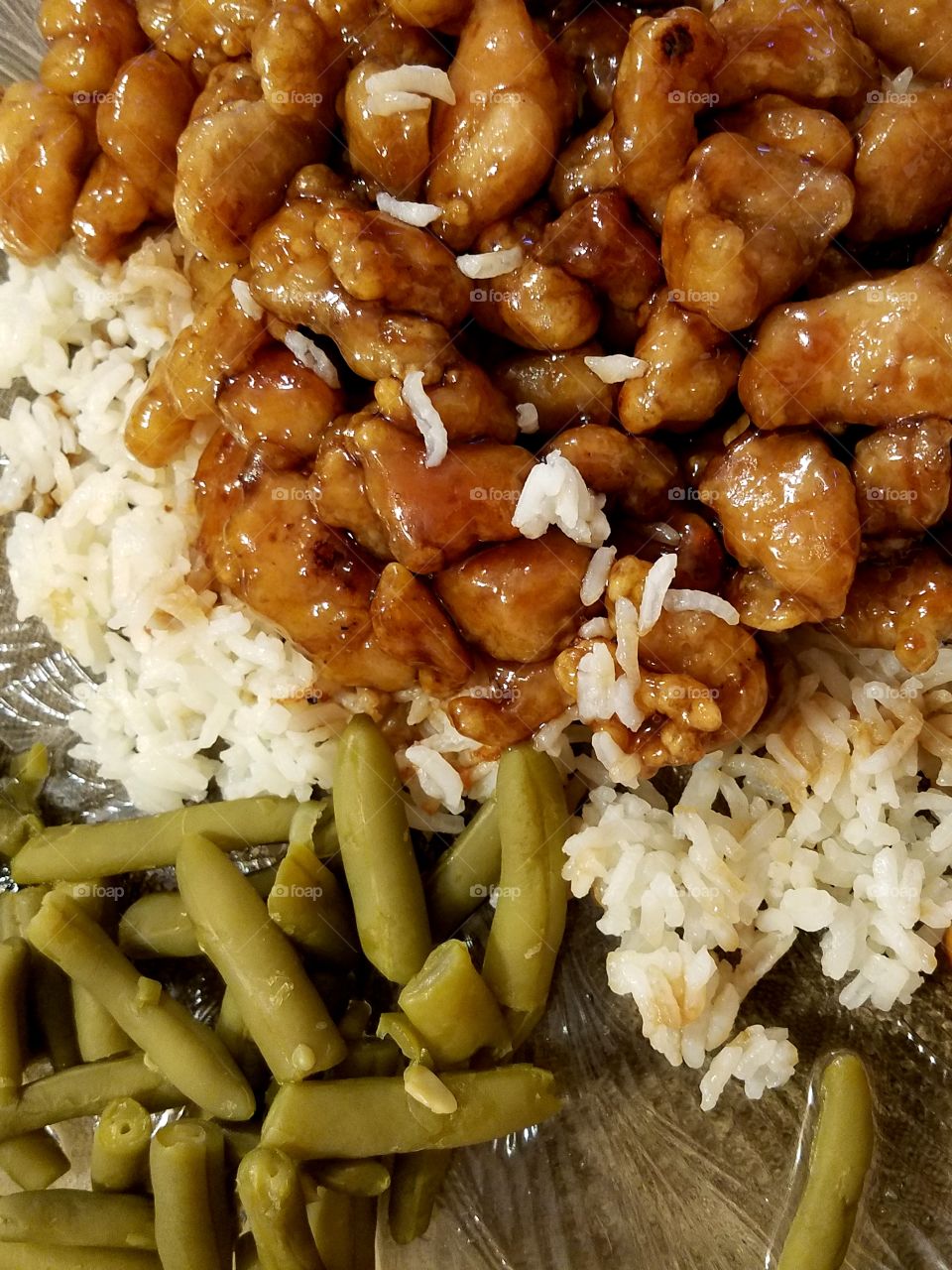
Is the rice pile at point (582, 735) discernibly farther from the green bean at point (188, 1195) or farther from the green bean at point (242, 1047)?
the green bean at point (188, 1195)

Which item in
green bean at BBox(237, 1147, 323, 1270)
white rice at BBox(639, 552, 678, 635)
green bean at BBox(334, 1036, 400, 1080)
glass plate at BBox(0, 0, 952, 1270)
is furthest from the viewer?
glass plate at BBox(0, 0, 952, 1270)

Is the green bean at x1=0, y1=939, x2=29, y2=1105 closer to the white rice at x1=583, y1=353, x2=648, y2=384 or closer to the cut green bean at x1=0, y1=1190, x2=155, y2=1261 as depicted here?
the cut green bean at x1=0, y1=1190, x2=155, y2=1261

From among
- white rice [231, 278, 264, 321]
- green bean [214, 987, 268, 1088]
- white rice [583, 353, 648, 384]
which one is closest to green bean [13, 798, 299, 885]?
green bean [214, 987, 268, 1088]

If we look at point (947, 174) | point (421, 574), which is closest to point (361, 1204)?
point (421, 574)

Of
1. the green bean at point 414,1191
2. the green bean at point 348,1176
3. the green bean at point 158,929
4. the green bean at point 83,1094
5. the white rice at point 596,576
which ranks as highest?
the white rice at point 596,576

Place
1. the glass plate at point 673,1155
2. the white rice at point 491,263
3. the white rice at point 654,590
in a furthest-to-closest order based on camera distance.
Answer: the glass plate at point 673,1155 < the white rice at point 491,263 < the white rice at point 654,590

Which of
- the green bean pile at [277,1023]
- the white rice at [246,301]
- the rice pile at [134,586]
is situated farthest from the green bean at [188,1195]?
the white rice at [246,301]

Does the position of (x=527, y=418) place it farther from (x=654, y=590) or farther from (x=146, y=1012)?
(x=146, y=1012)
